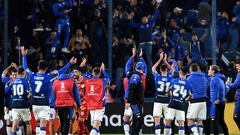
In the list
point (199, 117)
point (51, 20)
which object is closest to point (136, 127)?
point (199, 117)

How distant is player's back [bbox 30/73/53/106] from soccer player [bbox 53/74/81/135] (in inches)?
11.5

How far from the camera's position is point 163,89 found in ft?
76.0

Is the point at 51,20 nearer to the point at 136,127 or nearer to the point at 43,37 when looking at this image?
the point at 43,37

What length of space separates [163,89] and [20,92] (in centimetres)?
385

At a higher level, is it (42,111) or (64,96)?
(64,96)

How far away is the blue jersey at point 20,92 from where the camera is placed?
22500mm

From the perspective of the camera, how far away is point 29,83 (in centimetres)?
2242

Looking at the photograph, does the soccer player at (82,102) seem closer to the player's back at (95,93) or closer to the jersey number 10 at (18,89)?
the player's back at (95,93)

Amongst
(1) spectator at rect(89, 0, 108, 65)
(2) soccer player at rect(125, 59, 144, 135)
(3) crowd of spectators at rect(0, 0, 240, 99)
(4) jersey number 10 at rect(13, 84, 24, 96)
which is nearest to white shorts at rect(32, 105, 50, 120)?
(4) jersey number 10 at rect(13, 84, 24, 96)

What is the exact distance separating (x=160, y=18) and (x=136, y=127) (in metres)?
7.86

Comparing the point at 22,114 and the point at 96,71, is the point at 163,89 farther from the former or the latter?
the point at 22,114

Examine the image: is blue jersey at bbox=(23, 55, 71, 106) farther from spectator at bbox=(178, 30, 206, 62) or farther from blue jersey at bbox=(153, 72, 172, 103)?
spectator at bbox=(178, 30, 206, 62)

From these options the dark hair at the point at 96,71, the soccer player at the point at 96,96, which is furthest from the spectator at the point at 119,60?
the dark hair at the point at 96,71

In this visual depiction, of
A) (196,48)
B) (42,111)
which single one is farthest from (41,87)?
(196,48)
